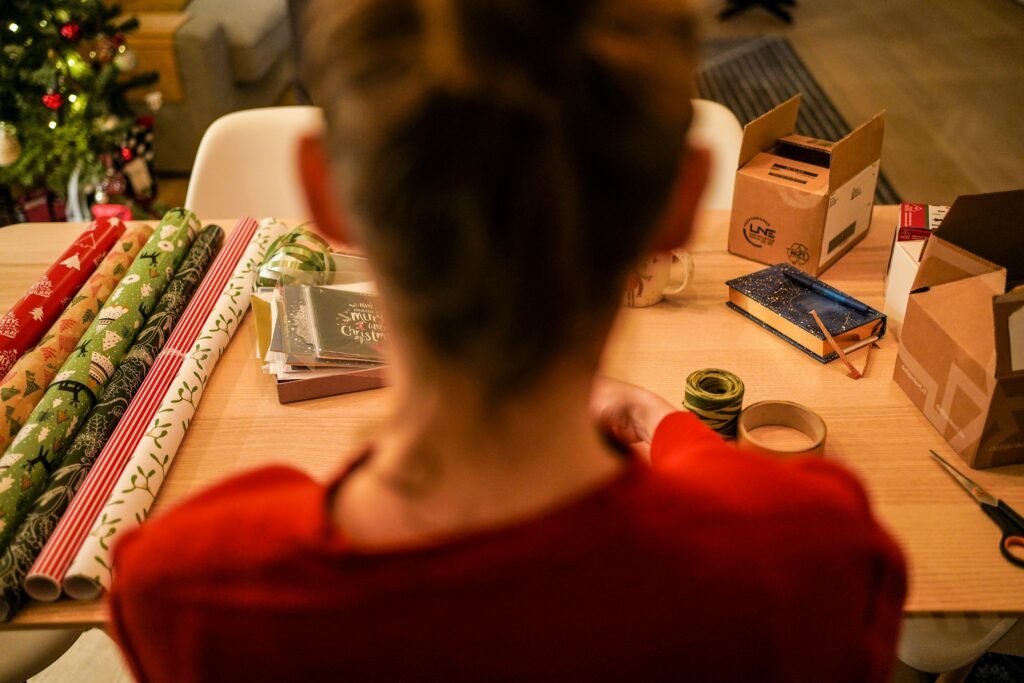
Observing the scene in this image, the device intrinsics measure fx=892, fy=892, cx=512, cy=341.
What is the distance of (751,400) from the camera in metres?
1.18

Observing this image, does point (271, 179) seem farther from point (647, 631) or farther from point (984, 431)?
point (647, 631)

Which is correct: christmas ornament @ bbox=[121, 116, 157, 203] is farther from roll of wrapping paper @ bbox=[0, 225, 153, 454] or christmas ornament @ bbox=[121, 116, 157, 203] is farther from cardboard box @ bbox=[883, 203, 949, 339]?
cardboard box @ bbox=[883, 203, 949, 339]

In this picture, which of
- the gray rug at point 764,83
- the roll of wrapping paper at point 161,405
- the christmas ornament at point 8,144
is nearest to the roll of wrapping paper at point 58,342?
the roll of wrapping paper at point 161,405

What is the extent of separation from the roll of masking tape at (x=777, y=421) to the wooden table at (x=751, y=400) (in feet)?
0.16

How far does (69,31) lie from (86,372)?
2123 millimetres

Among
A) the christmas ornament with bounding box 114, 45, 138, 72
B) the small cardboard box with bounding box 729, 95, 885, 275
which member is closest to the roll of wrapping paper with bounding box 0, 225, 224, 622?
the small cardboard box with bounding box 729, 95, 885, 275

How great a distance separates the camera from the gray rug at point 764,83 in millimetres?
4070

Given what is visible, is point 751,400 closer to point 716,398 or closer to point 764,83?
point 716,398

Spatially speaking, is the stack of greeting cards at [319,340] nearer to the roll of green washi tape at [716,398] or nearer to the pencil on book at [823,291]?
the roll of green washi tape at [716,398]

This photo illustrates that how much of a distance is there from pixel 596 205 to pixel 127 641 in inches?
17.0

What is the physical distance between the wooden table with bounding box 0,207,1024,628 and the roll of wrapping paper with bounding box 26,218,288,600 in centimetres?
3

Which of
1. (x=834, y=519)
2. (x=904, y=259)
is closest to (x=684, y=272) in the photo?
(x=904, y=259)

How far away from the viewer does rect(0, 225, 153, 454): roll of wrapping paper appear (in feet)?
3.72

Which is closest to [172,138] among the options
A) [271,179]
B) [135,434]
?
[271,179]
